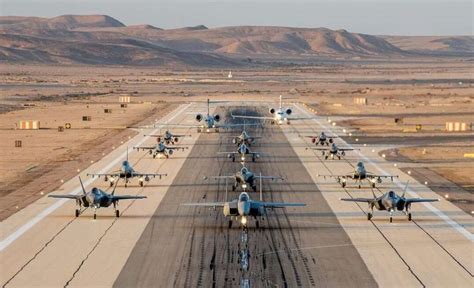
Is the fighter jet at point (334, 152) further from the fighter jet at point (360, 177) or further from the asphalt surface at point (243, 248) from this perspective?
the asphalt surface at point (243, 248)

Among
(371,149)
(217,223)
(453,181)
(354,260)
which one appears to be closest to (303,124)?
(371,149)

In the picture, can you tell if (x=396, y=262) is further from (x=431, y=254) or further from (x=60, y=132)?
(x=60, y=132)

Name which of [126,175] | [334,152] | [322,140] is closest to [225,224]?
[126,175]

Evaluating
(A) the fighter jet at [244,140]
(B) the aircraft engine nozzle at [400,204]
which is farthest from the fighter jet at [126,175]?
(A) the fighter jet at [244,140]

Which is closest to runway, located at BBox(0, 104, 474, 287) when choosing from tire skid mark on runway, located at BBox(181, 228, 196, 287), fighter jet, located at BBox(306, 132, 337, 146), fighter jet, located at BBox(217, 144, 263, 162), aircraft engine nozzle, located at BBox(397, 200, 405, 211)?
tire skid mark on runway, located at BBox(181, 228, 196, 287)

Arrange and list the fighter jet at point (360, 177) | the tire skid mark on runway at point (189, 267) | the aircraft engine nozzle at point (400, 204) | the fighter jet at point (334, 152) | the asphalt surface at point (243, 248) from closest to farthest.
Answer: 1. the tire skid mark on runway at point (189, 267)
2. the asphalt surface at point (243, 248)
3. the aircraft engine nozzle at point (400, 204)
4. the fighter jet at point (360, 177)
5. the fighter jet at point (334, 152)

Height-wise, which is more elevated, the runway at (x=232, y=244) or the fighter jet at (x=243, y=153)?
the fighter jet at (x=243, y=153)

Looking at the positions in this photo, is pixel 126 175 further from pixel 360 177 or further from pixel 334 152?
pixel 334 152
